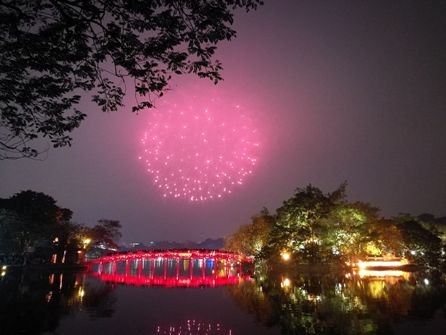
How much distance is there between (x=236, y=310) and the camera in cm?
2562

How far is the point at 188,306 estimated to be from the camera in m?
28.8

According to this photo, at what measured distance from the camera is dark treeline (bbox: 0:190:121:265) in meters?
52.1

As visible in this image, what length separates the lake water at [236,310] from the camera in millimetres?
19109

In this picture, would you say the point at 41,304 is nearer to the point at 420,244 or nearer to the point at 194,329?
the point at 194,329

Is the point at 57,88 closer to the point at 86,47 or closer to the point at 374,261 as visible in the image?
the point at 86,47

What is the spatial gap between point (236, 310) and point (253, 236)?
4395 cm

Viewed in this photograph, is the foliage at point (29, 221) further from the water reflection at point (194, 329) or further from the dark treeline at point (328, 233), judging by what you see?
the water reflection at point (194, 329)

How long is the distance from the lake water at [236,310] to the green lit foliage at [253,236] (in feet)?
99.5

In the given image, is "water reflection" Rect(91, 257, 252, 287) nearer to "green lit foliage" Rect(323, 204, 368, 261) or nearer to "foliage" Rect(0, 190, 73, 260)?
"foliage" Rect(0, 190, 73, 260)

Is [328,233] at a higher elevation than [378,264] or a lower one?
higher

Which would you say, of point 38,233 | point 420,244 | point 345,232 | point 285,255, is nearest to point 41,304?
point 38,233

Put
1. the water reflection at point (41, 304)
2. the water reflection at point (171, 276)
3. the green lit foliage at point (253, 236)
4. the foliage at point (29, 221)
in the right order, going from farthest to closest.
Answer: the green lit foliage at point (253, 236), the foliage at point (29, 221), the water reflection at point (171, 276), the water reflection at point (41, 304)

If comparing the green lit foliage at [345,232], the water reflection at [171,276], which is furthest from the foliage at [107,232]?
the green lit foliage at [345,232]

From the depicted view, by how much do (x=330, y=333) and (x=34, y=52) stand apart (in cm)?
1691
